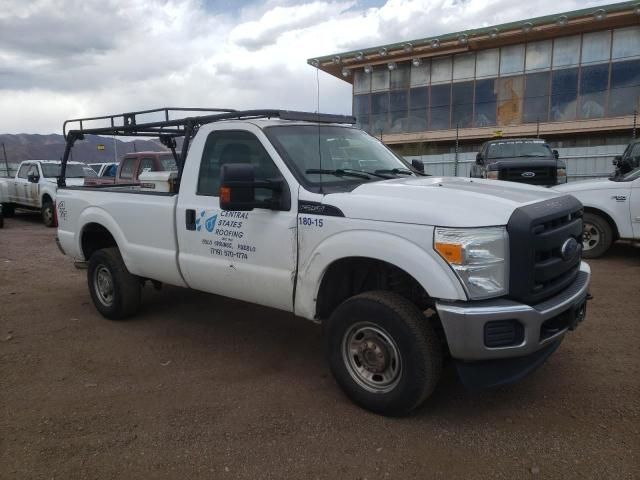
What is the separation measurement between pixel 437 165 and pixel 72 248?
1732 centimetres

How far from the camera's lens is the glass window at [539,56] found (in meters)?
26.5

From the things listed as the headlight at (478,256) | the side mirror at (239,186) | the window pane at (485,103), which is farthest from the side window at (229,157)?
the window pane at (485,103)

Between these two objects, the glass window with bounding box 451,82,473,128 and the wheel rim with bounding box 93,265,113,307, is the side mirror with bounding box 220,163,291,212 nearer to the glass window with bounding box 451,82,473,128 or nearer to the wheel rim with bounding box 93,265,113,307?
the wheel rim with bounding box 93,265,113,307

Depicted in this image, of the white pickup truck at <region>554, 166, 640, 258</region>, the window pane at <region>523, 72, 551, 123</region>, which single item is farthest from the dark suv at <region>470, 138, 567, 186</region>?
the window pane at <region>523, 72, 551, 123</region>

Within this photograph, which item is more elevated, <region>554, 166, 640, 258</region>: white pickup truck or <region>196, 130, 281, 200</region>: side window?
<region>196, 130, 281, 200</region>: side window

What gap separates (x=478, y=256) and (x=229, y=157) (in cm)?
225

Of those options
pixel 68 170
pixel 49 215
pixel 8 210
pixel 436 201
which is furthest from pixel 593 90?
pixel 436 201

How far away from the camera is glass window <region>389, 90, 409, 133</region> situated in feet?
99.9

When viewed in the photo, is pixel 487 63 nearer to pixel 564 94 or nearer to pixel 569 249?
pixel 564 94

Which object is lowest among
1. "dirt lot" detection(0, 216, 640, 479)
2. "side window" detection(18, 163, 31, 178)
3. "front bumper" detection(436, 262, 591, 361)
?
"dirt lot" detection(0, 216, 640, 479)

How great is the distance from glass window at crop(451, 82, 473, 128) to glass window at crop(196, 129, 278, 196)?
26.4 meters

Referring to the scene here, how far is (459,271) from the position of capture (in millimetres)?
2928

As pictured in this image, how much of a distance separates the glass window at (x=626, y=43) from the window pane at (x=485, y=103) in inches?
223

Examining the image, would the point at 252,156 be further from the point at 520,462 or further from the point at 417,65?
the point at 417,65
